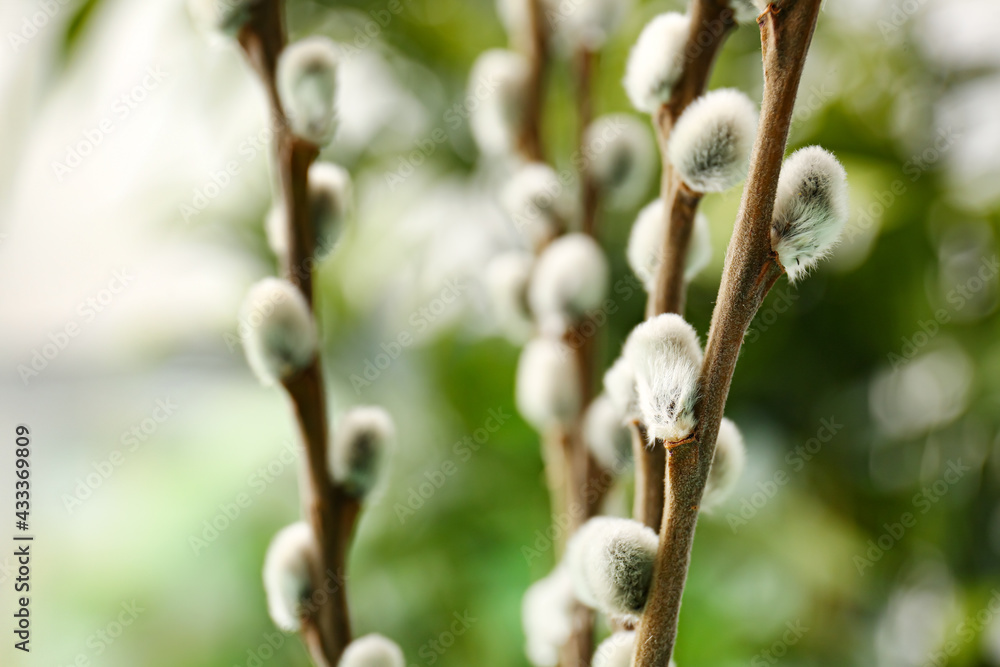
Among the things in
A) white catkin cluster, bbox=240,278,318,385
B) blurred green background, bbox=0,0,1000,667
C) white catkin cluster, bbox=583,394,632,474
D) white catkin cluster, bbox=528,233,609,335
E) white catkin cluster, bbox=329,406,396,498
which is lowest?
blurred green background, bbox=0,0,1000,667

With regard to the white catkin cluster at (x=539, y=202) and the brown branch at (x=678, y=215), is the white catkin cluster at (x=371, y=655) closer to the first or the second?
the brown branch at (x=678, y=215)

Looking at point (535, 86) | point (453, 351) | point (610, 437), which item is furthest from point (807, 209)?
point (453, 351)

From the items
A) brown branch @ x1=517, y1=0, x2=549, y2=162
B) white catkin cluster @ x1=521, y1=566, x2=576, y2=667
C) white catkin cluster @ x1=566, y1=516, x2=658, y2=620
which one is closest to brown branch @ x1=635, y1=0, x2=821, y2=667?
white catkin cluster @ x1=566, y1=516, x2=658, y2=620

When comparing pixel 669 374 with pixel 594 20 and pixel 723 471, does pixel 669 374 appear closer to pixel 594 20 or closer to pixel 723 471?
pixel 723 471

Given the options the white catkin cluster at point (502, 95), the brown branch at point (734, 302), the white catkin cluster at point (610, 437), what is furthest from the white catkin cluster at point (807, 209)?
the white catkin cluster at point (502, 95)

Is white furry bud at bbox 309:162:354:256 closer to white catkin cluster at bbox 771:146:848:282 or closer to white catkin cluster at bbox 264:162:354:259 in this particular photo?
white catkin cluster at bbox 264:162:354:259

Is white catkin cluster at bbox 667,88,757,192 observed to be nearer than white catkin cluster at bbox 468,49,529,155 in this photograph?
Yes
